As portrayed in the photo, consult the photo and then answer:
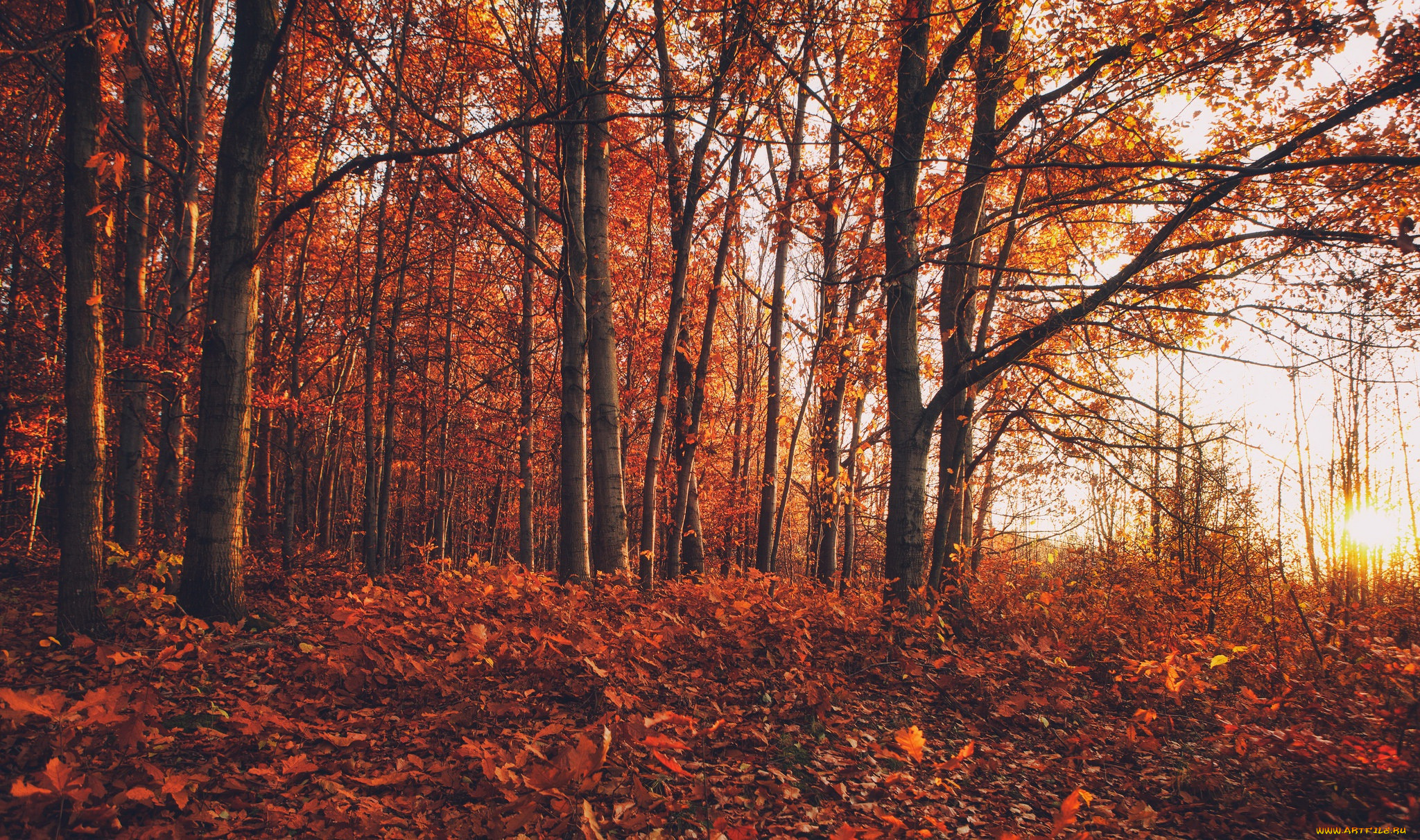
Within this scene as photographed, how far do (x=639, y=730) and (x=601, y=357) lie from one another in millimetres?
4912

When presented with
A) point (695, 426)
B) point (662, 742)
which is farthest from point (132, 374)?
point (662, 742)

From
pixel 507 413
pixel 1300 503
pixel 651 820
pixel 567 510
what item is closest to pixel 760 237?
pixel 507 413

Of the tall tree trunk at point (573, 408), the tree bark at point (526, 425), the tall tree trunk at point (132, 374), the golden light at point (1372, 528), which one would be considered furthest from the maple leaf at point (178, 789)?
the golden light at point (1372, 528)

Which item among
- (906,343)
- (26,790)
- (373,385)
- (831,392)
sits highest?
(373,385)

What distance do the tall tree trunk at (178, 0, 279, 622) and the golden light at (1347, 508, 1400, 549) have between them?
22.2m

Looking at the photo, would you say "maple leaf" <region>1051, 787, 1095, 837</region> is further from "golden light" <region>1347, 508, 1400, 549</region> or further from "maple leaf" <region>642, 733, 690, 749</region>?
"golden light" <region>1347, 508, 1400, 549</region>

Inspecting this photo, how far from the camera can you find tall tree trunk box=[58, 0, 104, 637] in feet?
13.8

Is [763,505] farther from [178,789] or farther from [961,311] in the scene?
[178,789]

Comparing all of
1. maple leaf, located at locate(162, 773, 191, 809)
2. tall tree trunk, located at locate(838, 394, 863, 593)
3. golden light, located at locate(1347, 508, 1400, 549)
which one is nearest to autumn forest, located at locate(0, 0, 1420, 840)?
maple leaf, located at locate(162, 773, 191, 809)

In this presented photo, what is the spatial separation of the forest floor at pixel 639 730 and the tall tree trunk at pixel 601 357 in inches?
56.3

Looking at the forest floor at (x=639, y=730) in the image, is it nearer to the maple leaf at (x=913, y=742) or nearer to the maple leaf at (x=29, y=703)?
the maple leaf at (x=29, y=703)

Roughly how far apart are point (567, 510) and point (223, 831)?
4807 millimetres

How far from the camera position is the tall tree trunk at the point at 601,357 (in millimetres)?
7258

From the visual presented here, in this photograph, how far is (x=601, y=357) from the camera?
7.42m
